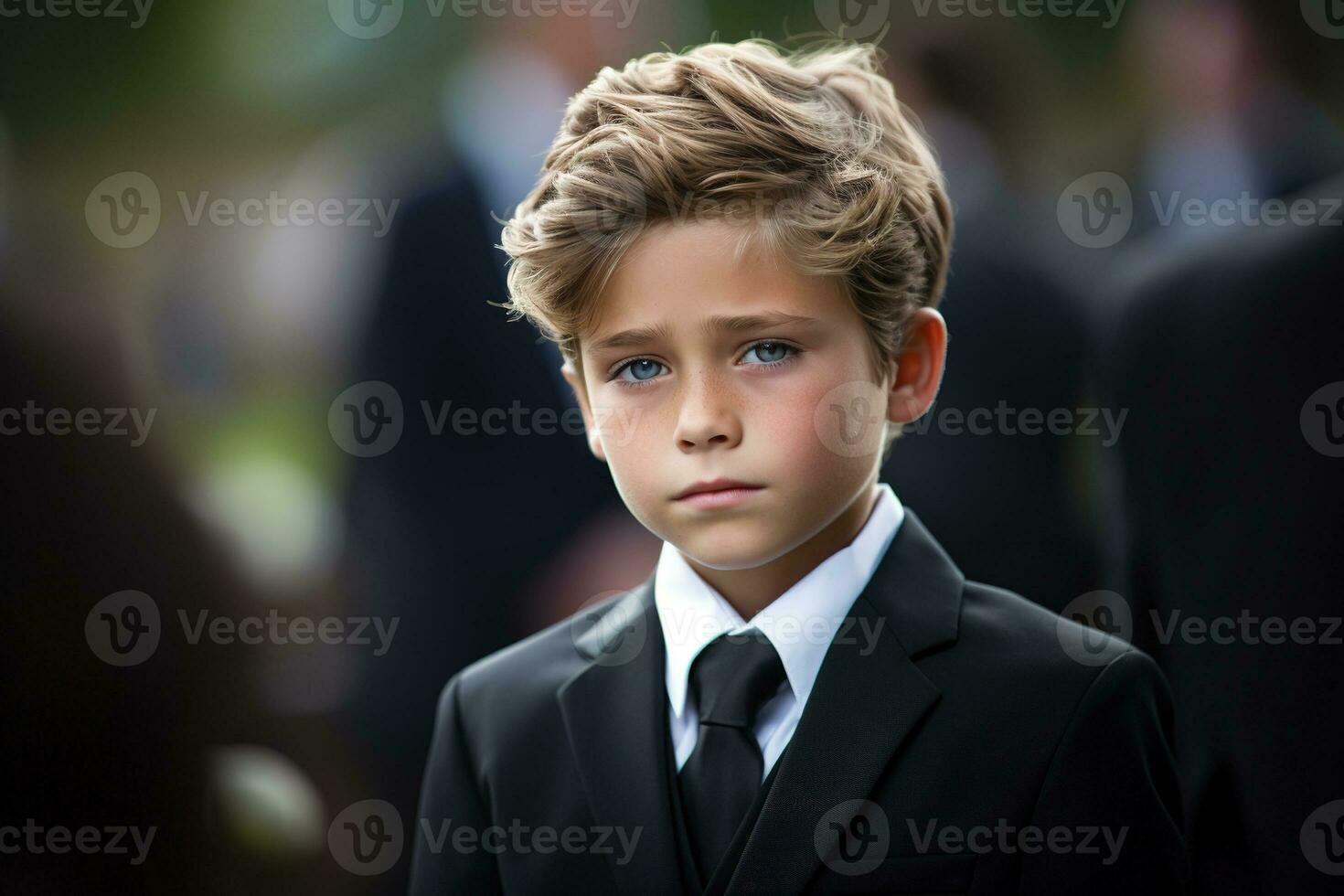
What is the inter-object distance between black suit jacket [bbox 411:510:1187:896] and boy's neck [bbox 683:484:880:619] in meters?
0.05

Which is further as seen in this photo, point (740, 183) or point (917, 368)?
point (917, 368)

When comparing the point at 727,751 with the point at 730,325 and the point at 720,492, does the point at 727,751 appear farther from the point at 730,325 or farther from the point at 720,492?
the point at 730,325

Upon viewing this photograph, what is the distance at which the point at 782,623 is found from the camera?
982 millimetres

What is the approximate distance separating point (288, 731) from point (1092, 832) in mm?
1012

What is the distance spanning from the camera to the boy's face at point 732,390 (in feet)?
2.91

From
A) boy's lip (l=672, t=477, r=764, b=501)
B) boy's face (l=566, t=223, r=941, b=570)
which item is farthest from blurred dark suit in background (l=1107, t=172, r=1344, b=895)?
boy's lip (l=672, t=477, r=764, b=501)

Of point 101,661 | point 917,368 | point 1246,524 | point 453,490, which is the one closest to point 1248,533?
point 1246,524

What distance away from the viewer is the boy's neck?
3.34 ft

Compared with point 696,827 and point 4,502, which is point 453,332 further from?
point 696,827

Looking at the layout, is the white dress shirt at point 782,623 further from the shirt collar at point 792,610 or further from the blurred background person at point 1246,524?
the blurred background person at point 1246,524

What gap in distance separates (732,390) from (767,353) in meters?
0.05

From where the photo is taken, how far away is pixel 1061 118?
1409mm

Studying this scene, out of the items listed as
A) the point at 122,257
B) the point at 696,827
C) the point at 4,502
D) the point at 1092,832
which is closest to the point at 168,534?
the point at 4,502

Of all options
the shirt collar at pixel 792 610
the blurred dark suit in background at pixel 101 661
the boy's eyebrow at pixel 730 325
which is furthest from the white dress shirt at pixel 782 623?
the blurred dark suit in background at pixel 101 661
